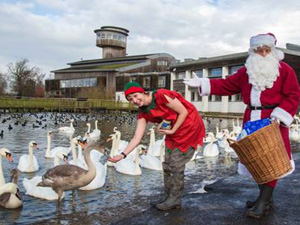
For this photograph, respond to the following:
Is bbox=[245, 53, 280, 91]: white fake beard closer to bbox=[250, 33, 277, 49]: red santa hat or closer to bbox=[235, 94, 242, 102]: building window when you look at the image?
bbox=[250, 33, 277, 49]: red santa hat

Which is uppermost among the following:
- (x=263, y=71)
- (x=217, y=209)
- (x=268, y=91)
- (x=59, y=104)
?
(x=263, y=71)

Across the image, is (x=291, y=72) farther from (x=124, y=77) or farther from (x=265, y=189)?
(x=124, y=77)

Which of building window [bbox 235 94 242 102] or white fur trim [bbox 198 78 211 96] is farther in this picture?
building window [bbox 235 94 242 102]

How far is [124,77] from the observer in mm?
49531

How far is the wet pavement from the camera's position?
4.07 meters

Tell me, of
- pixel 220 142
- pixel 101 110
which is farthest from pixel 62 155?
pixel 101 110

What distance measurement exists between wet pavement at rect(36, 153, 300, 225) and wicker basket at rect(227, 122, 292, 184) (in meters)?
0.64

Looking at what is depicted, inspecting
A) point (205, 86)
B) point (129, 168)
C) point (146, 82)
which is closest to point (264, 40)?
point (205, 86)

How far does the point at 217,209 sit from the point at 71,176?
8.40 ft

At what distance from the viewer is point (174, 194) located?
14.6ft

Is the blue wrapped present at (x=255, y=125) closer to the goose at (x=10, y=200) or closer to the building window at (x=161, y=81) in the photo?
the goose at (x=10, y=200)

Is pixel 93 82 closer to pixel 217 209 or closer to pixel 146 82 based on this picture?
pixel 146 82

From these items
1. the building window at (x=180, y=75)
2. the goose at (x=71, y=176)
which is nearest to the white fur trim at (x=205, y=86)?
the goose at (x=71, y=176)

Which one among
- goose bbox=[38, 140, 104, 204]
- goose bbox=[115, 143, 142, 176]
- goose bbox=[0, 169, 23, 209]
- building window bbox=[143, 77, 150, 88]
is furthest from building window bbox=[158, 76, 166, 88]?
goose bbox=[0, 169, 23, 209]
